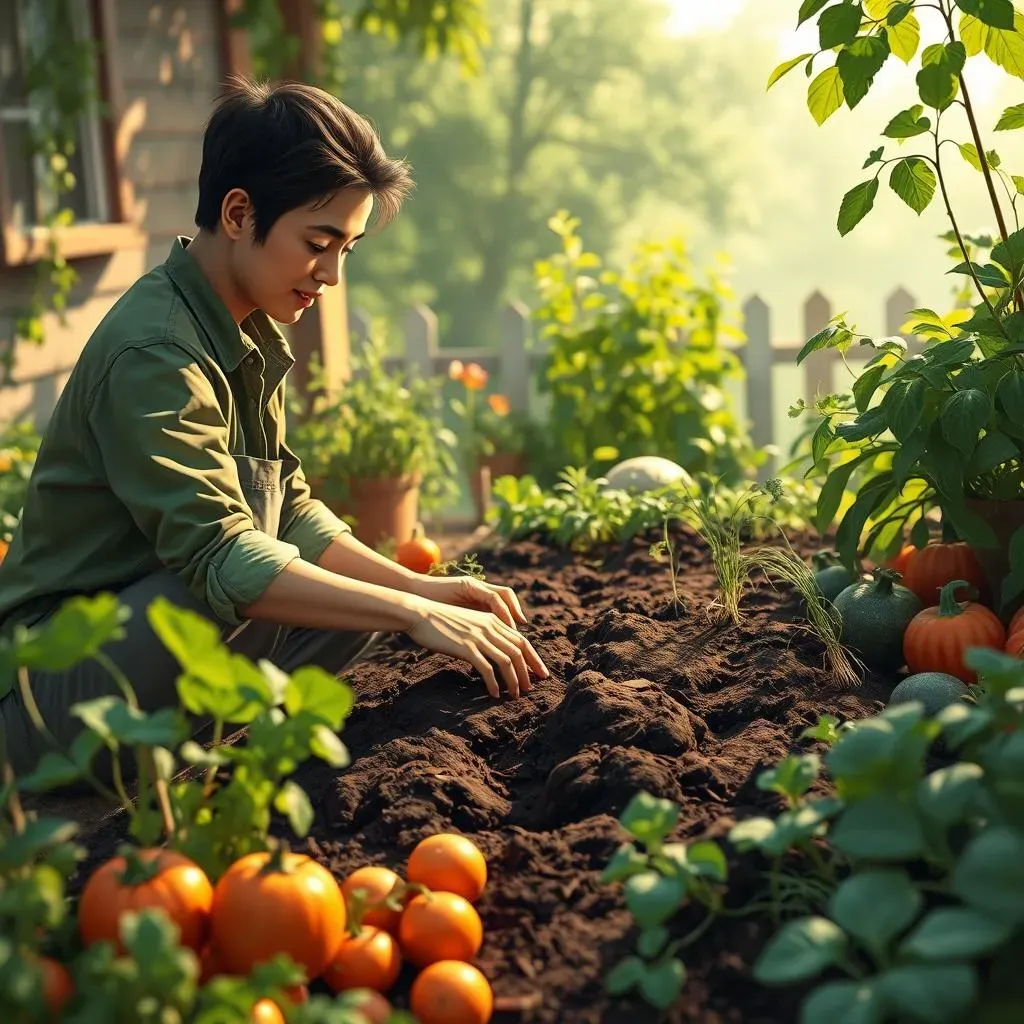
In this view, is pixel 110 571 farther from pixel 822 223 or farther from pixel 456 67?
pixel 822 223

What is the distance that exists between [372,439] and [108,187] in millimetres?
1700

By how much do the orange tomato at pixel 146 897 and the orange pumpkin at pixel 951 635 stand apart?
5.71 feet

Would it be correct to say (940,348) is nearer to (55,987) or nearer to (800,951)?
(800,951)

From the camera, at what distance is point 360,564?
10.0 ft

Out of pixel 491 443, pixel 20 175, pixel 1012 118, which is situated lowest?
pixel 491 443

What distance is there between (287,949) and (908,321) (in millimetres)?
2249

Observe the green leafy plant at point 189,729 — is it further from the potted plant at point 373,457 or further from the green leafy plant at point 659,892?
the potted plant at point 373,457

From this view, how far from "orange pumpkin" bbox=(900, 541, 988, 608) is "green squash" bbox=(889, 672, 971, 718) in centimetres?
56

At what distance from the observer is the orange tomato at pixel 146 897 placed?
164 centimetres

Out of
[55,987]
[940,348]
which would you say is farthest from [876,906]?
[940,348]

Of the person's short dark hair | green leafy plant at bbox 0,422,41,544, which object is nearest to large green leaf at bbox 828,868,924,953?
the person's short dark hair

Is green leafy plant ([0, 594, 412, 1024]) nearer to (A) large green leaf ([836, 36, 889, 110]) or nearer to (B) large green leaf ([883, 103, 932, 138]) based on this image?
(A) large green leaf ([836, 36, 889, 110])

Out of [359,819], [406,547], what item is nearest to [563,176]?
[406,547]

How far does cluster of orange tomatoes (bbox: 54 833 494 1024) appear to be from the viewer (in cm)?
164
